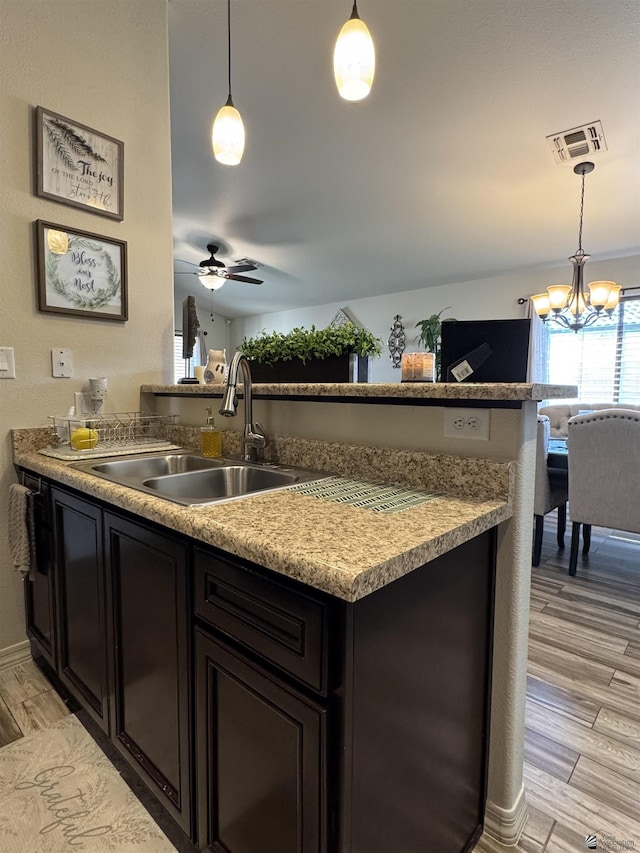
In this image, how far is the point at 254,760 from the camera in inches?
31.9

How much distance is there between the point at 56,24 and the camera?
5.98ft

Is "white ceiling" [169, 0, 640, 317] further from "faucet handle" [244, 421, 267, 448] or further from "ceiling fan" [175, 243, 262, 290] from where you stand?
"faucet handle" [244, 421, 267, 448]

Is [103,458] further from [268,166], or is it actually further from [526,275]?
[526,275]

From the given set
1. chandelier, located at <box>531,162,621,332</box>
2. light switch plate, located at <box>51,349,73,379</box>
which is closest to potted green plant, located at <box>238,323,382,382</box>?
light switch plate, located at <box>51,349,73,379</box>

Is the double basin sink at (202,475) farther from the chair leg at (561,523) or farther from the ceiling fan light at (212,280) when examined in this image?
the ceiling fan light at (212,280)

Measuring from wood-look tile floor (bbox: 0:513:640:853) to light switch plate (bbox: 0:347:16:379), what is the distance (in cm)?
122

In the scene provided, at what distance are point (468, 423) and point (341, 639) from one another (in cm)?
65

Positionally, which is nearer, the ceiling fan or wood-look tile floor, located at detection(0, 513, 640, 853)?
wood-look tile floor, located at detection(0, 513, 640, 853)

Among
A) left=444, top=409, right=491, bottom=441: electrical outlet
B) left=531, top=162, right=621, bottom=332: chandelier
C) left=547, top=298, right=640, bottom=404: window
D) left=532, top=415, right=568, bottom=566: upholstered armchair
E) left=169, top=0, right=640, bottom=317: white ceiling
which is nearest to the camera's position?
left=444, top=409, right=491, bottom=441: electrical outlet

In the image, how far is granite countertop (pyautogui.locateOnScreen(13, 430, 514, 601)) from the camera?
2.25 feet

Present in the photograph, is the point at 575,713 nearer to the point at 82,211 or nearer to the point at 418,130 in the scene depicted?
the point at 82,211

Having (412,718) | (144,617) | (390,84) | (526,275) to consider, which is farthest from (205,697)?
(526,275)

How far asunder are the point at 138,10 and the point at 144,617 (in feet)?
8.58

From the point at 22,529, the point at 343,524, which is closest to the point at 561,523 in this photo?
the point at 343,524
